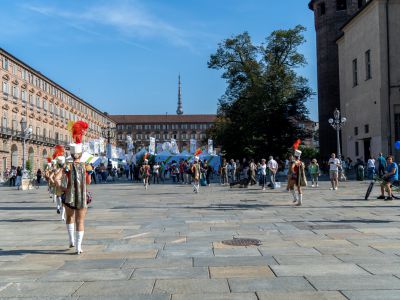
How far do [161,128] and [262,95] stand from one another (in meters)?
123

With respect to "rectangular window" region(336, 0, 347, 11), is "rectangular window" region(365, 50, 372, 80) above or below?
below

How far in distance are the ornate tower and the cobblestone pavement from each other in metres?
39.5

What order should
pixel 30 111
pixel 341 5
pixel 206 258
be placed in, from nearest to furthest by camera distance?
pixel 206 258, pixel 341 5, pixel 30 111

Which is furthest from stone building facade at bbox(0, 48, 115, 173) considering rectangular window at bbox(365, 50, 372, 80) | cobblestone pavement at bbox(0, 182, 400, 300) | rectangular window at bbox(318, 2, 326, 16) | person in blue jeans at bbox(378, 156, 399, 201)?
cobblestone pavement at bbox(0, 182, 400, 300)

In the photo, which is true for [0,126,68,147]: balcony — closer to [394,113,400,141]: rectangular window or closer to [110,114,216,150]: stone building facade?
[394,113,400,141]: rectangular window

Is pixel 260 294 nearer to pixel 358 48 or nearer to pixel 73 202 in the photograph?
pixel 73 202

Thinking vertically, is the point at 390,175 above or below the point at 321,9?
below

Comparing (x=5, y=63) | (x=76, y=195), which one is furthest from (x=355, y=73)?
(x=5, y=63)

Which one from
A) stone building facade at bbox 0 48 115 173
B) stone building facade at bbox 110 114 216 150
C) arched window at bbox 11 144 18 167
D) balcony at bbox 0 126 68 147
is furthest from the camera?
stone building facade at bbox 110 114 216 150

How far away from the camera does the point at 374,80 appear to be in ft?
118

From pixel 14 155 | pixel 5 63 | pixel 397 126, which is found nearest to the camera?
pixel 397 126

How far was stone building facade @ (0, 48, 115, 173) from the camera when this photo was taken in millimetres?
65312

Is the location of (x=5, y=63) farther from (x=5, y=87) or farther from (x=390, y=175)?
(x=390, y=175)

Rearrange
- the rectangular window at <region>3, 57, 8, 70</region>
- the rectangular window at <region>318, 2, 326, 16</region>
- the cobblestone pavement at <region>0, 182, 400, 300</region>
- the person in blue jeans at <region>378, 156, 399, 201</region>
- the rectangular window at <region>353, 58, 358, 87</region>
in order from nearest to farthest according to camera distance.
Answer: the cobblestone pavement at <region>0, 182, 400, 300</region>, the person in blue jeans at <region>378, 156, 399, 201</region>, the rectangular window at <region>353, 58, 358, 87</region>, the rectangular window at <region>318, 2, 326, 16</region>, the rectangular window at <region>3, 57, 8, 70</region>
